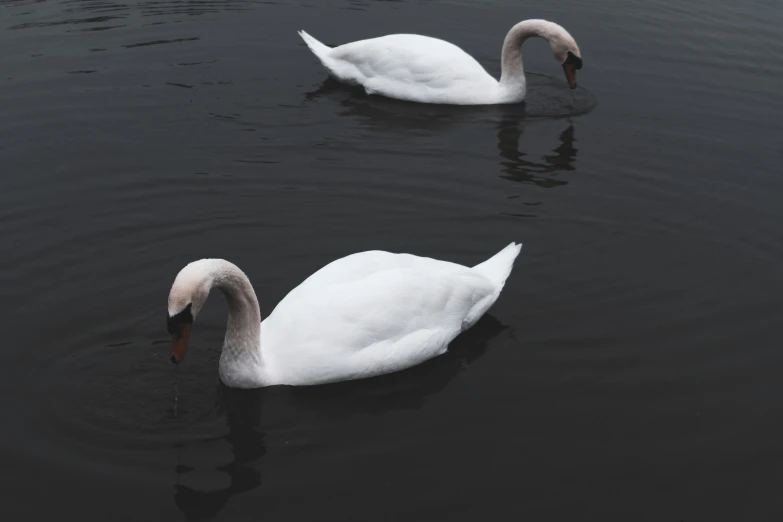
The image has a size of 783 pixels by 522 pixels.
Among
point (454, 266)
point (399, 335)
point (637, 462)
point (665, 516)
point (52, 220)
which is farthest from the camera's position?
point (52, 220)

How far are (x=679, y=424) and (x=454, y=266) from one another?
2664 millimetres

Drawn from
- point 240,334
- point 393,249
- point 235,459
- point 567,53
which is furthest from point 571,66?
point 235,459

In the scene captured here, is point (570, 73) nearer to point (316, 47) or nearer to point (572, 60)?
point (572, 60)

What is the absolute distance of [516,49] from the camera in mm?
17438

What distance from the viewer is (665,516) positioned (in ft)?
26.8

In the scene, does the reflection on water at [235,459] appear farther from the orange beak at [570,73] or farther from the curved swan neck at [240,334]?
the orange beak at [570,73]

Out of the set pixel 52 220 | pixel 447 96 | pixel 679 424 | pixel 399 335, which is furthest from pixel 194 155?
pixel 679 424

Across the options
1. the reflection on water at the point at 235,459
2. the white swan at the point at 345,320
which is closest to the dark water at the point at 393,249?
the reflection on water at the point at 235,459

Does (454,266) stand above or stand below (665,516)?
above

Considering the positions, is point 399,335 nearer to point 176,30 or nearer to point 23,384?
point 23,384

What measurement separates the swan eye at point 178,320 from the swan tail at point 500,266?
329 centimetres

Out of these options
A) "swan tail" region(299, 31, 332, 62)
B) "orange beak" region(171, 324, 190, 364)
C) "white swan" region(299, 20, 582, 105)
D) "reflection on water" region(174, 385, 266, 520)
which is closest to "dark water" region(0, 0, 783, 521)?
"reflection on water" region(174, 385, 266, 520)

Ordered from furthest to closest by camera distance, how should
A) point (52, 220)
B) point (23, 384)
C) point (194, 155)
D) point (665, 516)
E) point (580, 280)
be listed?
point (194, 155) → point (52, 220) → point (580, 280) → point (23, 384) → point (665, 516)

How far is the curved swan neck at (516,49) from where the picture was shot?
17.0 m
